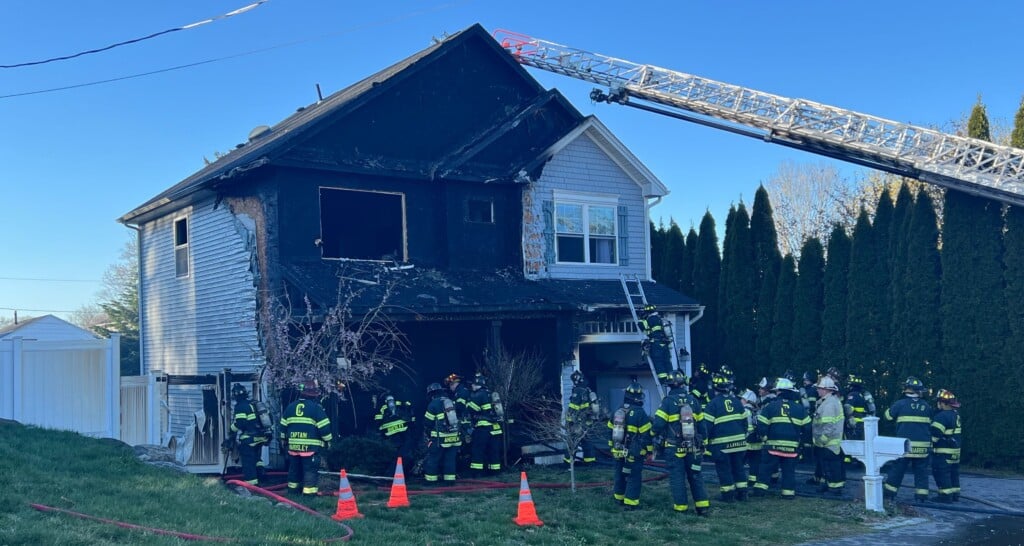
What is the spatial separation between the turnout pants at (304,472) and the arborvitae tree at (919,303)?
436 inches

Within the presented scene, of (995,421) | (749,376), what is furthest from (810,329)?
(995,421)

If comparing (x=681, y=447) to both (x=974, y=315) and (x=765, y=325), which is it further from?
(x=765, y=325)

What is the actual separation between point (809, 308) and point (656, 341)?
4755 mm

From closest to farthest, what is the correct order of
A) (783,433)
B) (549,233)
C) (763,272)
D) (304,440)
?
(304,440)
(783,433)
(549,233)
(763,272)

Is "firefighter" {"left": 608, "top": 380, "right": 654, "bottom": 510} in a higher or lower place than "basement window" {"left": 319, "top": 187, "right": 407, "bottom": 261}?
lower

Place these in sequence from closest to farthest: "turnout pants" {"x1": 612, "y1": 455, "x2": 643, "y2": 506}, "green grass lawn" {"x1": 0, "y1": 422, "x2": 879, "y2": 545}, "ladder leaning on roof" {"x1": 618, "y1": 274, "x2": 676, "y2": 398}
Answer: "green grass lawn" {"x1": 0, "y1": 422, "x2": 879, "y2": 545} < "turnout pants" {"x1": 612, "y1": 455, "x2": 643, "y2": 506} < "ladder leaning on roof" {"x1": 618, "y1": 274, "x2": 676, "y2": 398}

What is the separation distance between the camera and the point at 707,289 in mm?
22734

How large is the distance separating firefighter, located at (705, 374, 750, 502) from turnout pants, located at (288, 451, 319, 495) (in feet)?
17.7

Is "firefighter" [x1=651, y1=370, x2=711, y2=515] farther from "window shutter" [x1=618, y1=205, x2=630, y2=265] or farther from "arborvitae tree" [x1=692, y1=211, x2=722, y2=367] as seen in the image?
"arborvitae tree" [x1=692, y1=211, x2=722, y2=367]

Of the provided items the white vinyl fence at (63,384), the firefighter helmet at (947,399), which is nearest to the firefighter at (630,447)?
the firefighter helmet at (947,399)

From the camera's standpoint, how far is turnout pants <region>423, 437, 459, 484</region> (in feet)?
44.7

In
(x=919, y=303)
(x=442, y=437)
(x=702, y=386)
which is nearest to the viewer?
(x=442, y=437)

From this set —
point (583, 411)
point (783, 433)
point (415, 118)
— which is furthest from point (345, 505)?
point (415, 118)

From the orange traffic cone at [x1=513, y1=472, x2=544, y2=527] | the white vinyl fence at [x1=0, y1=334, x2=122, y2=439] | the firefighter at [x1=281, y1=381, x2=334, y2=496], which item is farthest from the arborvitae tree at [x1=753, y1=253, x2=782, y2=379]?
the white vinyl fence at [x1=0, y1=334, x2=122, y2=439]
